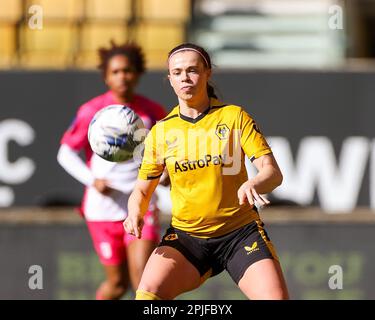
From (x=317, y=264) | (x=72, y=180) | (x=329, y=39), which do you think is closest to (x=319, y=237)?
(x=317, y=264)

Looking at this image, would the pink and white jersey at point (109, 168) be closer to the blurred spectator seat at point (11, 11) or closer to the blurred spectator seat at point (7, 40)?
the blurred spectator seat at point (7, 40)

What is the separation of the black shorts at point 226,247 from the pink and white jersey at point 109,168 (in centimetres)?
216

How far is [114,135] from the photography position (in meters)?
7.94

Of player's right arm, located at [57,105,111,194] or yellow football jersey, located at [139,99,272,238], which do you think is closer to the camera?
yellow football jersey, located at [139,99,272,238]

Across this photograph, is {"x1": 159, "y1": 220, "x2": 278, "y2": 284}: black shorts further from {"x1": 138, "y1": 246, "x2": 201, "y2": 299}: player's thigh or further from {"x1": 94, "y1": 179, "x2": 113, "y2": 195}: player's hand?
{"x1": 94, "y1": 179, "x2": 113, "y2": 195}: player's hand

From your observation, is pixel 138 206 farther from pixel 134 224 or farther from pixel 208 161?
pixel 208 161

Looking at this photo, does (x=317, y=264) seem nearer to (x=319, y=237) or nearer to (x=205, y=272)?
(x=319, y=237)

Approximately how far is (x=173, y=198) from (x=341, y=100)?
548 centimetres

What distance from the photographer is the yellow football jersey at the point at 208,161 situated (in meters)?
6.76

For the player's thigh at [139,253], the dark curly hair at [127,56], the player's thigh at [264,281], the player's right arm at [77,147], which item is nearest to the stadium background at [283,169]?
the player's right arm at [77,147]

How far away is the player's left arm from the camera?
20.7 feet

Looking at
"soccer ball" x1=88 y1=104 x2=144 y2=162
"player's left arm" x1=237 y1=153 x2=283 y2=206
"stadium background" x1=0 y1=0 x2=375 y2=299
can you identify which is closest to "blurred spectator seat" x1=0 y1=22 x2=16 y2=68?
"stadium background" x1=0 y1=0 x2=375 y2=299

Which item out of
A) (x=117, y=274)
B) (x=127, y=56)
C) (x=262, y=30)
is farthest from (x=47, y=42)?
(x=117, y=274)

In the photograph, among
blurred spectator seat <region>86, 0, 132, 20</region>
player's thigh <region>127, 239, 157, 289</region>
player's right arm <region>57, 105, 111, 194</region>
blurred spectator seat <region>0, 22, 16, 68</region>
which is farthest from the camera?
blurred spectator seat <region>86, 0, 132, 20</region>
